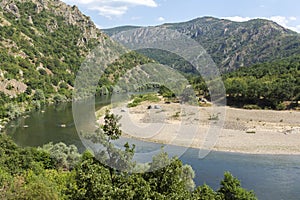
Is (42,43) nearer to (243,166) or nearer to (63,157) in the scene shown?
(63,157)

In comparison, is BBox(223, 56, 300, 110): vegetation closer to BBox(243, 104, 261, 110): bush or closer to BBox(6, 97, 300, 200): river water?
BBox(243, 104, 261, 110): bush

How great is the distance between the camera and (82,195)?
350 inches

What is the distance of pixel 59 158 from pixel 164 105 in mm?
38092

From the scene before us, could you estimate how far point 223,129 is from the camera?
50250mm

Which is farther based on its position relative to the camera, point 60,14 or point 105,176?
point 60,14

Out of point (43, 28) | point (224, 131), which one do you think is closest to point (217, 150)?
point (224, 131)

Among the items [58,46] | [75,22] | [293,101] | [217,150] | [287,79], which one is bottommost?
[217,150]

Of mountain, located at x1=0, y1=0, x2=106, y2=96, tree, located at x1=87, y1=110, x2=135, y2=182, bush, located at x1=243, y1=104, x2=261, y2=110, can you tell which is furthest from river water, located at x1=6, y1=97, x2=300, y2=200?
mountain, located at x1=0, y1=0, x2=106, y2=96

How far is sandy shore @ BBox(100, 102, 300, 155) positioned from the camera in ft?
128

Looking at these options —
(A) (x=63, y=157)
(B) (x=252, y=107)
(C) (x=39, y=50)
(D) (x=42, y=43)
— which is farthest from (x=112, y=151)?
(D) (x=42, y=43)

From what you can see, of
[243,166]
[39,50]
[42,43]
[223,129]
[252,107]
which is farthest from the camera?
[42,43]

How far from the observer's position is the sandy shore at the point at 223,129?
3891cm

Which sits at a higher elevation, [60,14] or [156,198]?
[60,14]

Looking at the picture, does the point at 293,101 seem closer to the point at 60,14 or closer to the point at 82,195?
the point at 82,195
